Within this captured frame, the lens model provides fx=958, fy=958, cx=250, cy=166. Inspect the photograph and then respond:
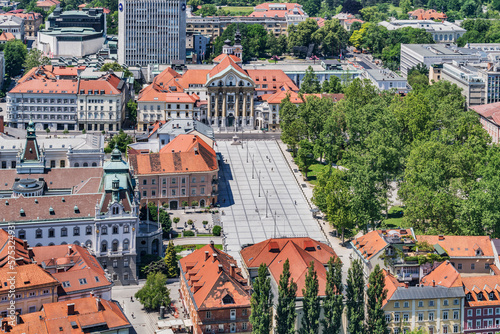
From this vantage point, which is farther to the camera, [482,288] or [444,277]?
[444,277]

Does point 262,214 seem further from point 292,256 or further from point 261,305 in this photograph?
point 261,305

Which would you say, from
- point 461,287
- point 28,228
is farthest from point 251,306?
point 28,228

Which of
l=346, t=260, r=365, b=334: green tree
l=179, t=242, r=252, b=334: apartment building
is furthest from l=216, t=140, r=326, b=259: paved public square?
l=346, t=260, r=365, b=334: green tree

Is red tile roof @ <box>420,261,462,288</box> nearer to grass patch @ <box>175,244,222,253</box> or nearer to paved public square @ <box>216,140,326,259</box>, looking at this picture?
paved public square @ <box>216,140,326,259</box>

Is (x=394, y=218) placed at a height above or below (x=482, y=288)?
below

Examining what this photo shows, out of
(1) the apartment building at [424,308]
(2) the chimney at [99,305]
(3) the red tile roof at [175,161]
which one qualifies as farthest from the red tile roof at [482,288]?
(3) the red tile roof at [175,161]

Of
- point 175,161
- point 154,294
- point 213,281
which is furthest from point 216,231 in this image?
point 213,281
